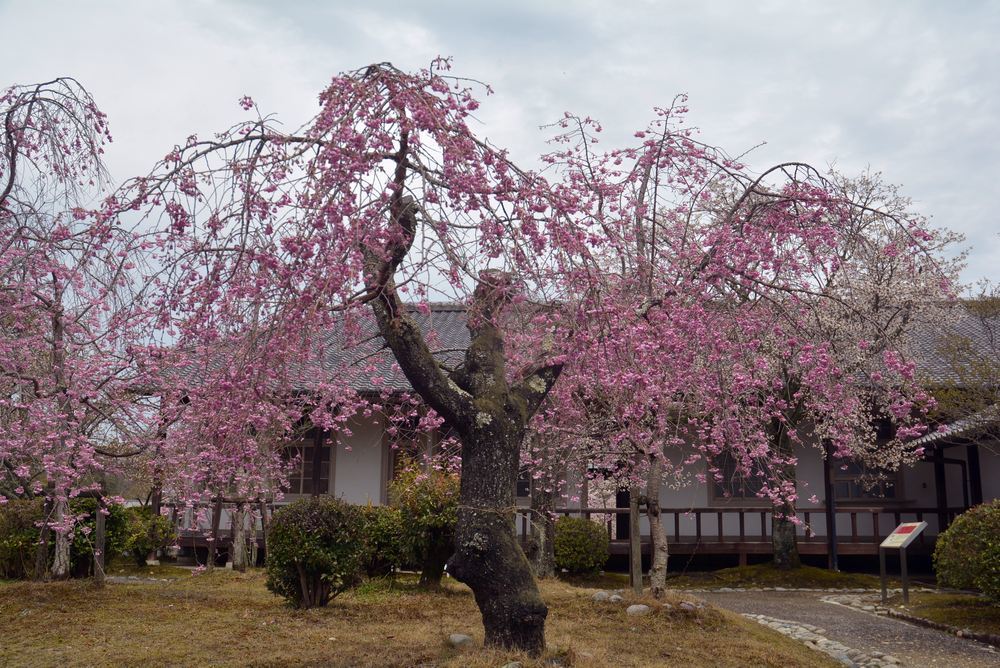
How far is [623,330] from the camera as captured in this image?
6.60 m

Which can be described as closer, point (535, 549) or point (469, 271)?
point (469, 271)

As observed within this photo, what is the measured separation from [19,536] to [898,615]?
39.6 ft

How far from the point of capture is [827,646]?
948 centimetres

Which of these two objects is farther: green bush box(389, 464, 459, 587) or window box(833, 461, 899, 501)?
window box(833, 461, 899, 501)

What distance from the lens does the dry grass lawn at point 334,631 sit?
24.3 ft

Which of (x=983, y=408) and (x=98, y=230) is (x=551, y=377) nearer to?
(x=98, y=230)

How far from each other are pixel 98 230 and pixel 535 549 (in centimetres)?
985

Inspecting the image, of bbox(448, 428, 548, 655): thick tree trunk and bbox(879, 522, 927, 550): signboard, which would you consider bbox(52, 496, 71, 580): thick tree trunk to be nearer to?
bbox(448, 428, 548, 655): thick tree trunk

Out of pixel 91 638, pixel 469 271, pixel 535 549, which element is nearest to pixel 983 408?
pixel 535 549

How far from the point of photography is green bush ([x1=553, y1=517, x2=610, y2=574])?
1502 centimetres

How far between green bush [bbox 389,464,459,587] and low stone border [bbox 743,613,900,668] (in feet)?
13.3

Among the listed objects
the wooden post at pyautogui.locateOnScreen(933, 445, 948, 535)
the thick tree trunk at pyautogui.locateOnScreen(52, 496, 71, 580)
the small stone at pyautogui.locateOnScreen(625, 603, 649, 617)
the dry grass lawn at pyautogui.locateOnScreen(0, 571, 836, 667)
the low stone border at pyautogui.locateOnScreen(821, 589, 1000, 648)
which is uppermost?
the wooden post at pyautogui.locateOnScreen(933, 445, 948, 535)

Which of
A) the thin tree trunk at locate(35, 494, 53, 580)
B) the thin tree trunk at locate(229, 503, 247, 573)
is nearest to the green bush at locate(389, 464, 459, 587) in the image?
the thin tree trunk at locate(229, 503, 247, 573)

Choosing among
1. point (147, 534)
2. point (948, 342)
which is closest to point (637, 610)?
point (948, 342)
